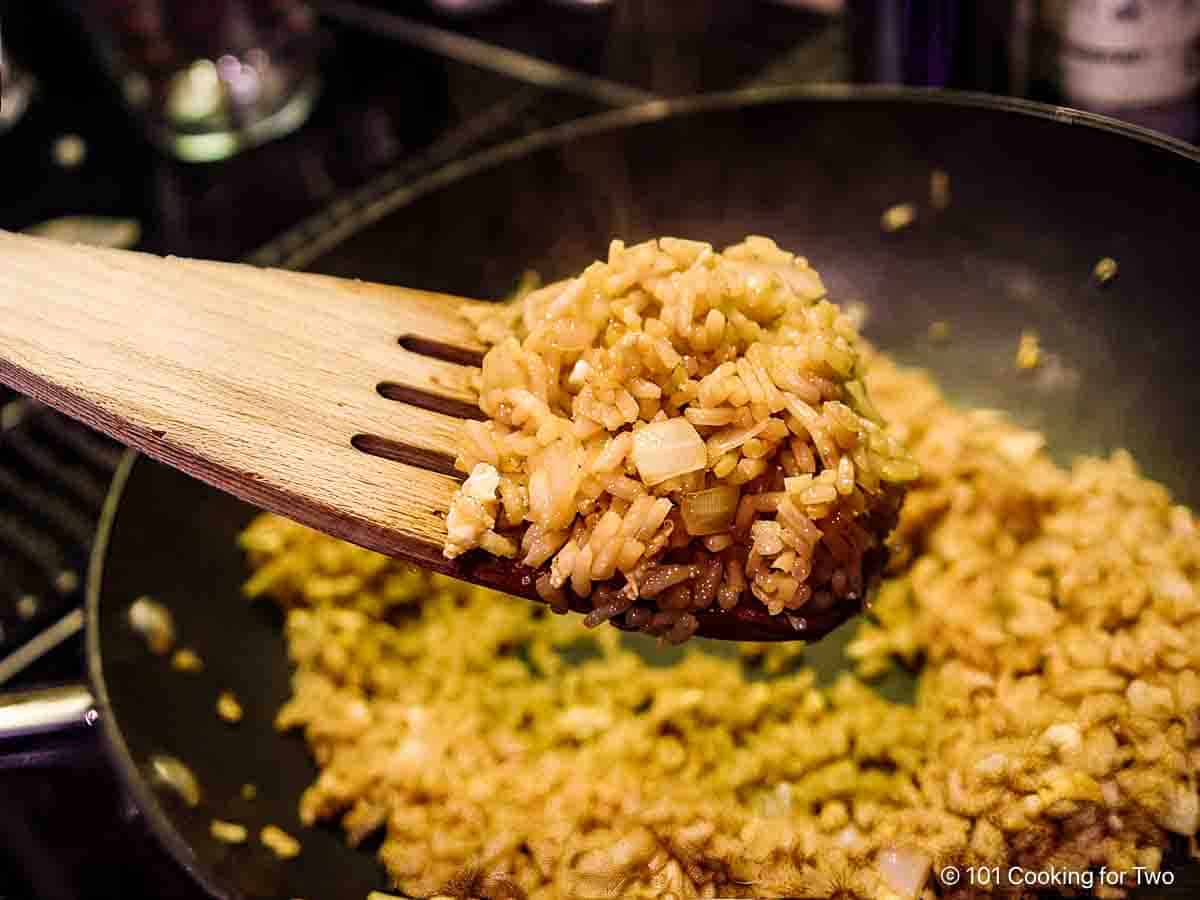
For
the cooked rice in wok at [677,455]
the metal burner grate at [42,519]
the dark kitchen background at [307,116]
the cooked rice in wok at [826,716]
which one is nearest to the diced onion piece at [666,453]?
the cooked rice in wok at [677,455]

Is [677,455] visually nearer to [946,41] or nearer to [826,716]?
[826,716]

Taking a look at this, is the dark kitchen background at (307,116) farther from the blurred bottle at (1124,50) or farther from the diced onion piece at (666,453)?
the diced onion piece at (666,453)

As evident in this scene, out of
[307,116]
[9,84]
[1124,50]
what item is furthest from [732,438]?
[9,84]

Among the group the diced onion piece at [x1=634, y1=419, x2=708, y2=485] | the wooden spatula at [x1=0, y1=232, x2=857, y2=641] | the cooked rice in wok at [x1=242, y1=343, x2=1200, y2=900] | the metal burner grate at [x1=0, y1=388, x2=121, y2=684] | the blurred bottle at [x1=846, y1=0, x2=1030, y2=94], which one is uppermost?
the blurred bottle at [x1=846, y1=0, x2=1030, y2=94]

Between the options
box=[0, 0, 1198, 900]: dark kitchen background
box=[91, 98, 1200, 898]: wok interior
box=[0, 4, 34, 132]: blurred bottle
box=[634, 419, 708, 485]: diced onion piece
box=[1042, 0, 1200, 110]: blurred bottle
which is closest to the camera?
box=[634, 419, 708, 485]: diced onion piece

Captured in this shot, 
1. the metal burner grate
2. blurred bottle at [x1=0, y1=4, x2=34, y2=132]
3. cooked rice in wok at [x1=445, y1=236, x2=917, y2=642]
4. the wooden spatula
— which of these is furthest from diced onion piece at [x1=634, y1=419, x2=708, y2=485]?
blurred bottle at [x1=0, y1=4, x2=34, y2=132]

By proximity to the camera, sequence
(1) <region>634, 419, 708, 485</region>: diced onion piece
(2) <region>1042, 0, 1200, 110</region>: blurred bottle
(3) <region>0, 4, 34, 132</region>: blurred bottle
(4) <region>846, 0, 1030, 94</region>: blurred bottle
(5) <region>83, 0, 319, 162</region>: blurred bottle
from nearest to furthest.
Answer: (1) <region>634, 419, 708, 485</region>: diced onion piece → (2) <region>1042, 0, 1200, 110</region>: blurred bottle → (4) <region>846, 0, 1030, 94</region>: blurred bottle → (5) <region>83, 0, 319, 162</region>: blurred bottle → (3) <region>0, 4, 34, 132</region>: blurred bottle

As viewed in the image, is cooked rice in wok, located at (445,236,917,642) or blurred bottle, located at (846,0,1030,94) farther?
blurred bottle, located at (846,0,1030,94)

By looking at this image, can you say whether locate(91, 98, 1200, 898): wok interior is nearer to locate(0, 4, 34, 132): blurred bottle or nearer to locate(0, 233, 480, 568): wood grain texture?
locate(0, 233, 480, 568): wood grain texture
